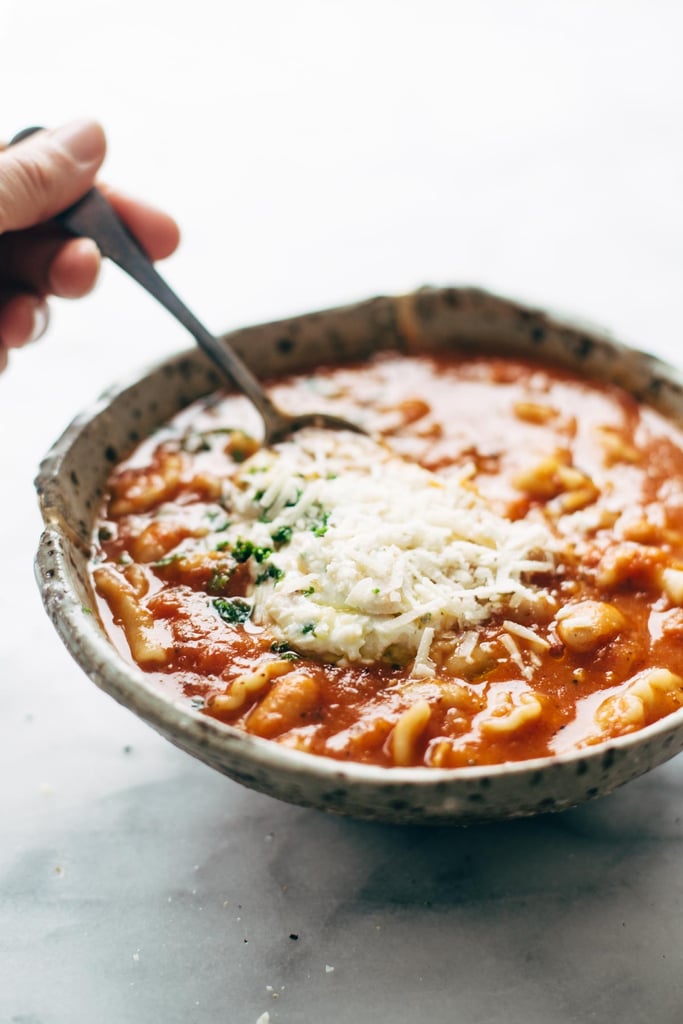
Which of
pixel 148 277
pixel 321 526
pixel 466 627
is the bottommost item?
pixel 466 627

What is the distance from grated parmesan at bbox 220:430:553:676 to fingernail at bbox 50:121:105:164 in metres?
0.96

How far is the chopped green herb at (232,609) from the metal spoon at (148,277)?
689 millimetres

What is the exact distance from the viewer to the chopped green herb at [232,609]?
2660 millimetres

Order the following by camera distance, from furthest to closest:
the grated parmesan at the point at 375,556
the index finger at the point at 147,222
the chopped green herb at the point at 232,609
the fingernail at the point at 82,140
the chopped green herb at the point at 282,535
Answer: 1. the index finger at the point at 147,222
2. the fingernail at the point at 82,140
3. the chopped green herb at the point at 282,535
4. the chopped green herb at the point at 232,609
5. the grated parmesan at the point at 375,556

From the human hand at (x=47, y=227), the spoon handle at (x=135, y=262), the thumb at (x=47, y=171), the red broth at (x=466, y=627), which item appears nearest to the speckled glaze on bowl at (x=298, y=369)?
the red broth at (x=466, y=627)

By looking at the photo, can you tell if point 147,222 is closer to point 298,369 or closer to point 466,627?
point 298,369

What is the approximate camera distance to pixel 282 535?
2.77m

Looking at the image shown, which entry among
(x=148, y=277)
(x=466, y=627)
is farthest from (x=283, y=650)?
(x=148, y=277)

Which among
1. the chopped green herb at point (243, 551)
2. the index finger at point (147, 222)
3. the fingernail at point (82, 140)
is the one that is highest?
the fingernail at point (82, 140)

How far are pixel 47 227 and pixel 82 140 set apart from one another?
0.36 metres

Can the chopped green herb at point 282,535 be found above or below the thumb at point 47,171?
below

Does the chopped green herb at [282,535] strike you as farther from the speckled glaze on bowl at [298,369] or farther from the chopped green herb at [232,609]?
the speckled glaze on bowl at [298,369]

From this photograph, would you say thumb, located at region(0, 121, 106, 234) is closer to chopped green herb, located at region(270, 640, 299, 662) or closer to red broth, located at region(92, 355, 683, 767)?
red broth, located at region(92, 355, 683, 767)

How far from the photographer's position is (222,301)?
4.73 m
